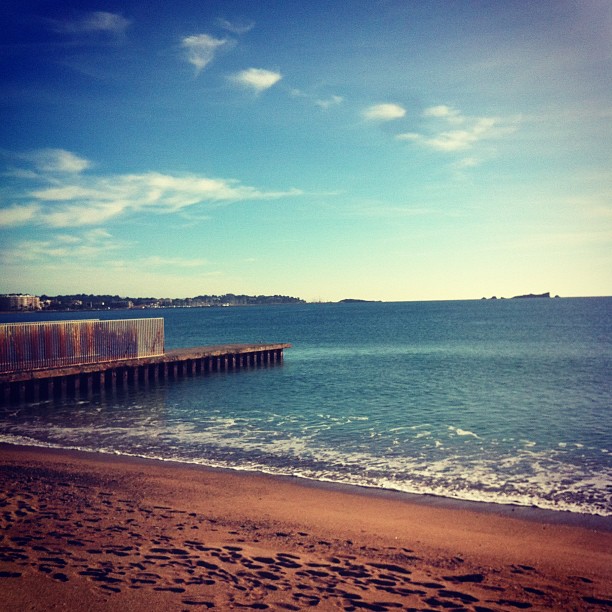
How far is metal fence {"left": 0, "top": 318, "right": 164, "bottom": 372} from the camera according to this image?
27719 millimetres

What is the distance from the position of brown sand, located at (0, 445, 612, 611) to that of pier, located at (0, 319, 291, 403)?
16.1 m

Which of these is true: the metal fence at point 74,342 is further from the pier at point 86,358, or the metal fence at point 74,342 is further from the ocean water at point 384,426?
the ocean water at point 384,426

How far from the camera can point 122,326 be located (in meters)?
33.7

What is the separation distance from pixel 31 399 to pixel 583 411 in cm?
2621

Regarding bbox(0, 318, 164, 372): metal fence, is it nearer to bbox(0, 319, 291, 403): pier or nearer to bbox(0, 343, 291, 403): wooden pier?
bbox(0, 319, 291, 403): pier

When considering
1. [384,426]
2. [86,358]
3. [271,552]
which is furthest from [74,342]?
[271,552]

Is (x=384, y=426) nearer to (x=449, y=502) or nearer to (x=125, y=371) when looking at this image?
(x=449, y=502)

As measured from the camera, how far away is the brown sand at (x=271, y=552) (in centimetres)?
717

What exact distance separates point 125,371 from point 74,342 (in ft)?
12.1

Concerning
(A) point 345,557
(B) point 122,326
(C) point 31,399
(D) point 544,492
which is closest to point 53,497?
(A) point 345,557

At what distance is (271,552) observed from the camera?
8820mm

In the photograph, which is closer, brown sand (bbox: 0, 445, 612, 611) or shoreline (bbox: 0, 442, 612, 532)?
brown sand (bbox: 0, 445, 612, 611)

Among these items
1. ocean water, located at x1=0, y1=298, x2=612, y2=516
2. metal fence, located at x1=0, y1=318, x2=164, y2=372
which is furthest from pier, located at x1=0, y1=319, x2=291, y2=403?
ocean water, located at x1=0, y1=298, x2=612, y2=516

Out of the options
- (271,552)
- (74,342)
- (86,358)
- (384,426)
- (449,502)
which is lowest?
(384,426)
